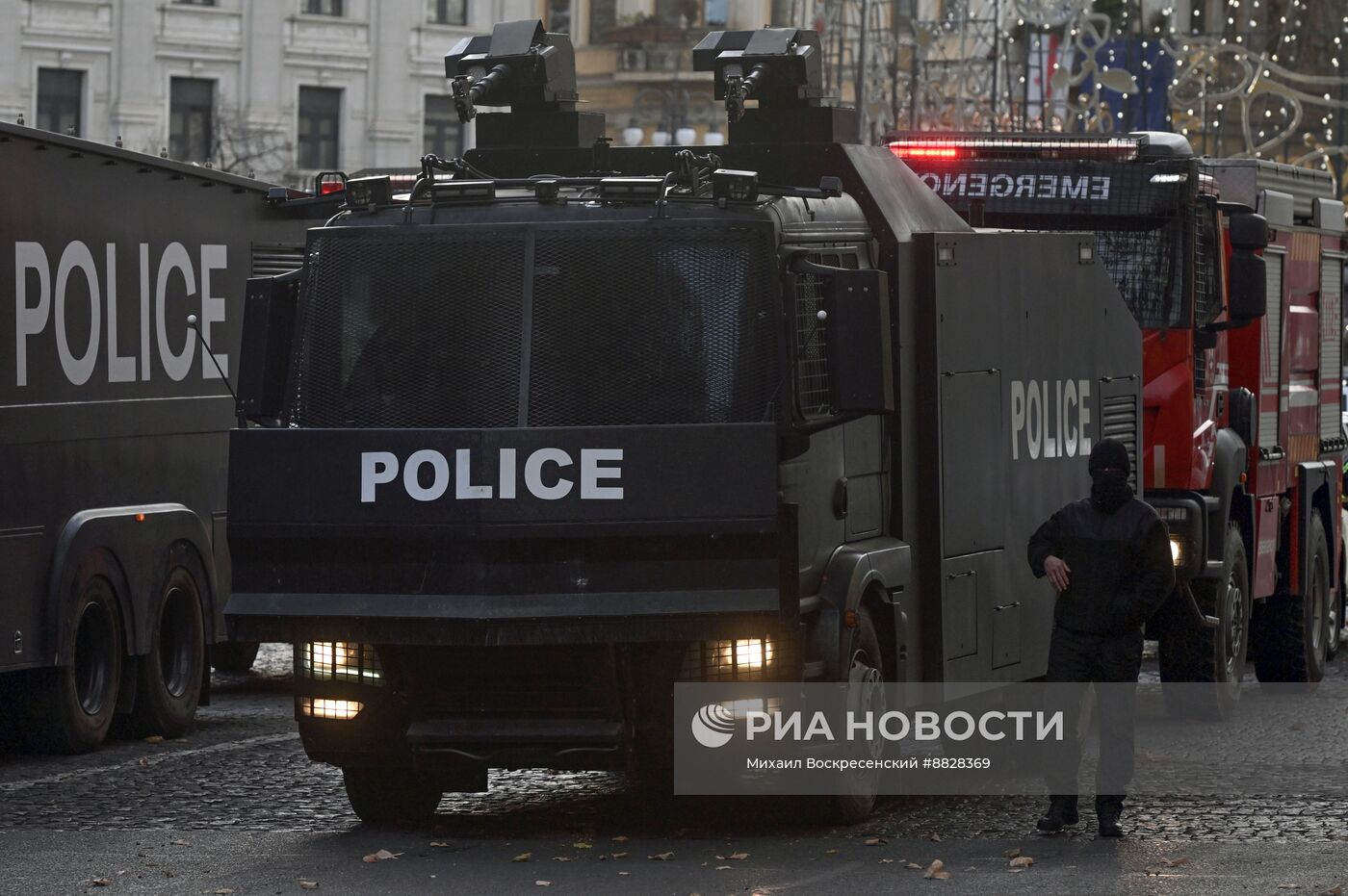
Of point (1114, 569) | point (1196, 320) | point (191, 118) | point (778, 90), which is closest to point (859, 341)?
point (1114, 569)

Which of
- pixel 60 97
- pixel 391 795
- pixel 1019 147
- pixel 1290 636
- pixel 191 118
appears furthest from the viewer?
pixel 191 118

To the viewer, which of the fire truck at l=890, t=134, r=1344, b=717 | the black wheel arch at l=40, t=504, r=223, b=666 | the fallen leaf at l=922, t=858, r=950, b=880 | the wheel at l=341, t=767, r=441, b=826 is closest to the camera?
the fallen leaf at l=922, t=858, r=950, b=880

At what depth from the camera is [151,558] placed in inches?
579

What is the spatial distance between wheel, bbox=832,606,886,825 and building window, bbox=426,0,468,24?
64.2m

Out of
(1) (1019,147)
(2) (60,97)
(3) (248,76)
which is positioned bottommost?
(1) (1019,147)

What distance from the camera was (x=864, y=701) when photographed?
10.7 m

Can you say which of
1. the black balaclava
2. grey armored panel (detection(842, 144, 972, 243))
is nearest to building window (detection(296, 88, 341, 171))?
grey armored panel (detection(842, 144, 972, 243))

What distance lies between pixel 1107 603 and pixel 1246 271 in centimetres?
480

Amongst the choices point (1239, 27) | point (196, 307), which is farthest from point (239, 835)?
point (1239, 27)

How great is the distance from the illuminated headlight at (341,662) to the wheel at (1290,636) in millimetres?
8798

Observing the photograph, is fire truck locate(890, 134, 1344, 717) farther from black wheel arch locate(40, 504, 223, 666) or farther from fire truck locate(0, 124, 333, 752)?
black wheel arch locate(40, 504, 223, 666)

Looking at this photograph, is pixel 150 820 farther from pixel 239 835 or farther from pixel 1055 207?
pixel 1055 207

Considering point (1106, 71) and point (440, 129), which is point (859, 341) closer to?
point (1106, 71)

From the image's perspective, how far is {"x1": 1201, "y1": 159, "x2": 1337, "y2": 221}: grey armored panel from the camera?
16562 mm
